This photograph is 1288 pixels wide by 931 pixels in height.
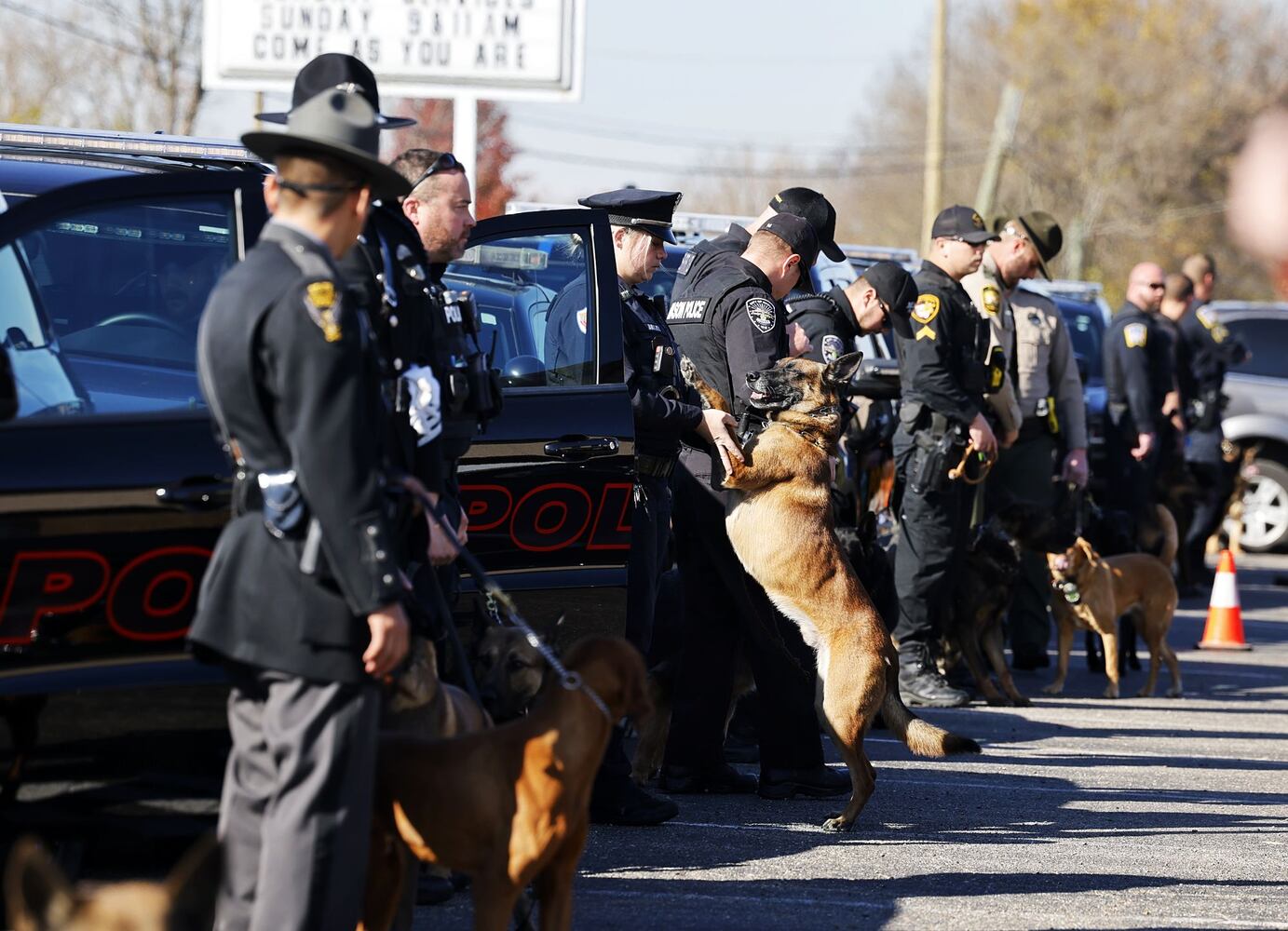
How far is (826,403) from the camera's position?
595cm

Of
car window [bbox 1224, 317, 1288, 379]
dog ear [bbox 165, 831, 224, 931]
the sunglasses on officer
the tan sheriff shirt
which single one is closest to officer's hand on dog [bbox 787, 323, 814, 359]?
the sunglasses on officer

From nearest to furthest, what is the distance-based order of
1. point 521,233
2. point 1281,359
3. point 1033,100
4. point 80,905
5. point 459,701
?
point 80,905
point 459,701
point 521,233
point 1281,359
point 1033,100

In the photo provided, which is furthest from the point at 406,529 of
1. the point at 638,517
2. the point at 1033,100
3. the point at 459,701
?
the point at 1033,100

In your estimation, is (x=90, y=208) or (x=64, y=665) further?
(x=90, y=208)

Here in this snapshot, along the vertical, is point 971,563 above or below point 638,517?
below

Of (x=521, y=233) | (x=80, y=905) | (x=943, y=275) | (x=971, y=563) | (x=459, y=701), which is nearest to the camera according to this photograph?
(x=80, y=905)

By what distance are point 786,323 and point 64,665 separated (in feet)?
10.2

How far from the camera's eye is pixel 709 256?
20.4 feet

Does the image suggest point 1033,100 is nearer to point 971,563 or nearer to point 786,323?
point 971,563

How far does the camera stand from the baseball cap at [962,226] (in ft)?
26.9

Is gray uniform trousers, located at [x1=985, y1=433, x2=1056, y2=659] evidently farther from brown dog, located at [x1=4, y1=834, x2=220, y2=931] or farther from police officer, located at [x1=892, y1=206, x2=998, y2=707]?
brown dog, located at [x1=4, y1=834, x2=220, y2=931]

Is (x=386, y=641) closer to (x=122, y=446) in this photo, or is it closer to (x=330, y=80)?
(x=122, y=446)

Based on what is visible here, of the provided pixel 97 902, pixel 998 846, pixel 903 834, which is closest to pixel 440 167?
pixel 97 902

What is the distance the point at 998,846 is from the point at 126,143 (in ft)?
12.7
